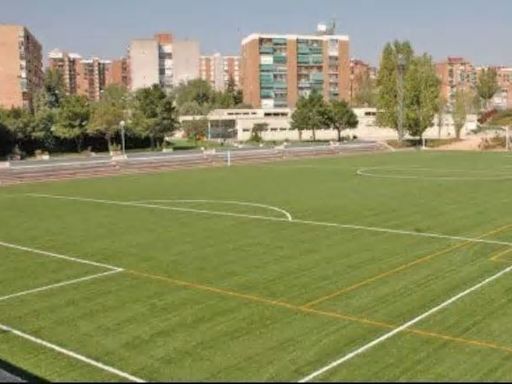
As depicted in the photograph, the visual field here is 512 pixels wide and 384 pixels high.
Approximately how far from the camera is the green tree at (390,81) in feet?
257

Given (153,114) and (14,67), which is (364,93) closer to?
(14,67)

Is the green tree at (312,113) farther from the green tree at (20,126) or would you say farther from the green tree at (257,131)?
the green tree at (20,126)

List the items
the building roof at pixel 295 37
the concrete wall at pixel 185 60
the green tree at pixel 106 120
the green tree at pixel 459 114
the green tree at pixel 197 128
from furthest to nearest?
the concrete wall at pixel 185 60 → the building roof at pixel 295 37 → the green tree at pixel 197 128 → the green tree at pixel 459 114 → the green tree at pixel 106 120

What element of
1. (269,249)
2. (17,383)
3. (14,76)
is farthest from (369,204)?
(14,76)

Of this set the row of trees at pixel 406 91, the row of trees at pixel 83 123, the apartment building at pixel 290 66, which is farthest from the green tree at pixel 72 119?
the apartment building at pixel 290 66

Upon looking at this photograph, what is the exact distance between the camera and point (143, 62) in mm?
171875

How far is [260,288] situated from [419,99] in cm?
6692

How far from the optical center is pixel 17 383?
8031mm

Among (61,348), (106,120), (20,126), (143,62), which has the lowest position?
(61,348)

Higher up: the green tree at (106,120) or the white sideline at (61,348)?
the green tree at (106,120)

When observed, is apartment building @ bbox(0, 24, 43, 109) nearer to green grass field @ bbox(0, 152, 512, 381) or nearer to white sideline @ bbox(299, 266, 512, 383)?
green grass field @ bbox(0, 152, 512, 381)

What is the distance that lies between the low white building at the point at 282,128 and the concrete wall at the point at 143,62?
58.5m

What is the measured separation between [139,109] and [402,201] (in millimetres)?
53808

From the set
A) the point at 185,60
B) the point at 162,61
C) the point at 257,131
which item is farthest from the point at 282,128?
the point at 185,60
